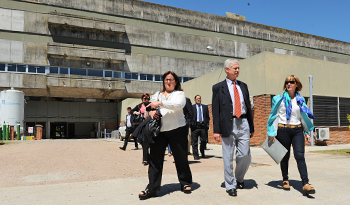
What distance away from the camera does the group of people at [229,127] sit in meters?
3.99

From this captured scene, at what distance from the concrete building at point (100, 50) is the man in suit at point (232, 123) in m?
26.2

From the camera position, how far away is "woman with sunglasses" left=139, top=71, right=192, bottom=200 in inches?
155

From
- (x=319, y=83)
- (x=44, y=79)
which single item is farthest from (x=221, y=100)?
(x=44, y=79)

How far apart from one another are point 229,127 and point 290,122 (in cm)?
104

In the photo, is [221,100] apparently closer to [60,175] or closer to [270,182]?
[270,182]

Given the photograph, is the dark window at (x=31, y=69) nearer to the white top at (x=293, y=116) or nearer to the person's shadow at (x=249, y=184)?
the person's shadow at (x=249, y=184)

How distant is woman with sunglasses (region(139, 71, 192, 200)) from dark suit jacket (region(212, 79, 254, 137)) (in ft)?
1.63

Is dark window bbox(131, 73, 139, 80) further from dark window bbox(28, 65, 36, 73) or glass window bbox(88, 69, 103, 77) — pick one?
dark window bbox(28, 65, 36, 73)

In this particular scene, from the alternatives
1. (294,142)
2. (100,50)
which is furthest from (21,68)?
(294,142)

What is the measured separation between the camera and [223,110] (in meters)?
4.12

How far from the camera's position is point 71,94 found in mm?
33750

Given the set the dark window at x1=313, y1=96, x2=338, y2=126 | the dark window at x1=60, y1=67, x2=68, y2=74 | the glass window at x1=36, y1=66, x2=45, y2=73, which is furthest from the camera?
the dark window at x1=60, y1=67, x2=68, y2=74

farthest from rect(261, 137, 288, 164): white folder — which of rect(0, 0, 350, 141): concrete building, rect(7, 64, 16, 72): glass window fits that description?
rect(7, 64, 16, 72): glass window

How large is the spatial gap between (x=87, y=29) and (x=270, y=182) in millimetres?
30687
